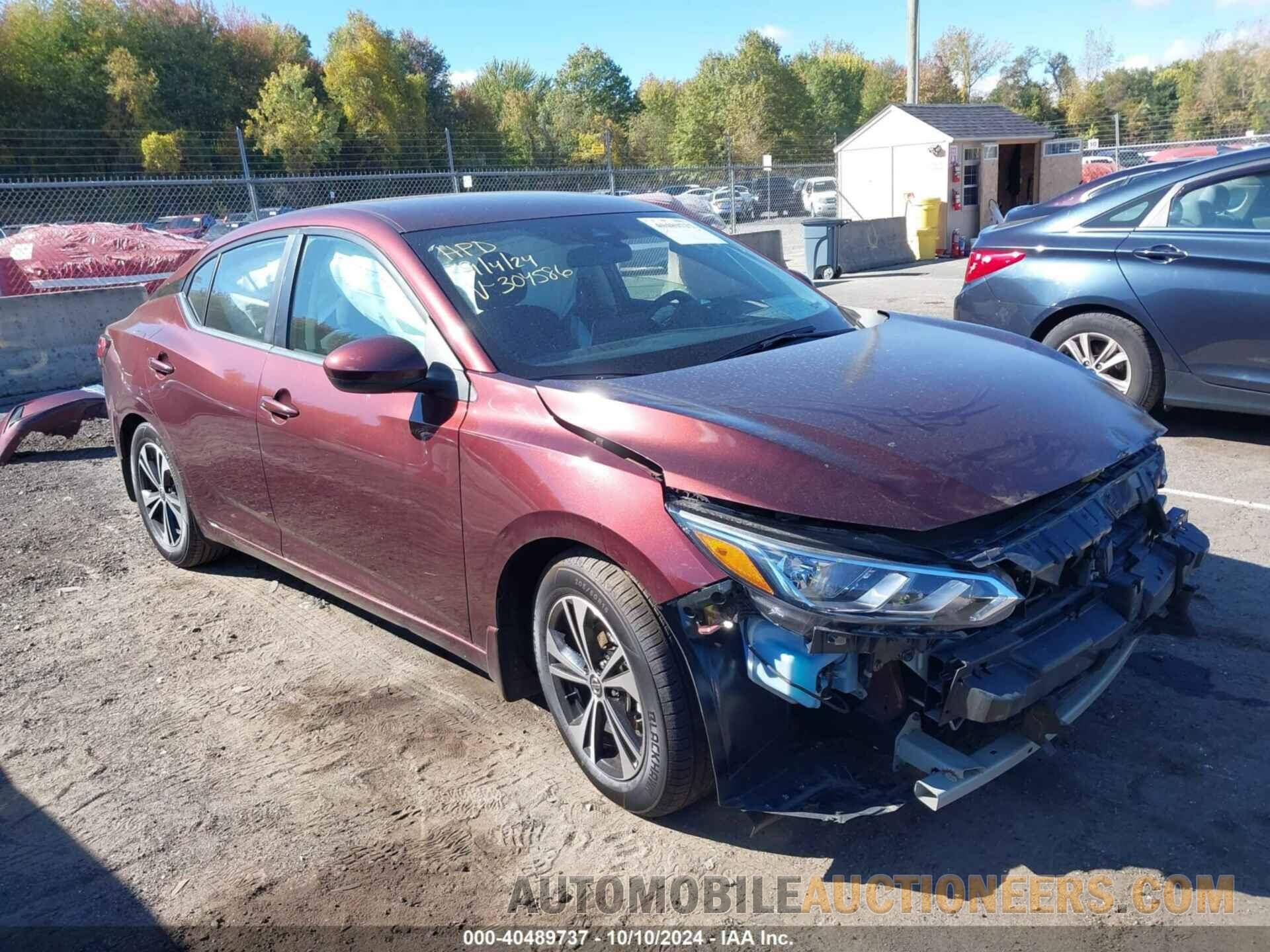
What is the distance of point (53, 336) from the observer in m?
10.3

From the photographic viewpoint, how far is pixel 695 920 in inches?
103

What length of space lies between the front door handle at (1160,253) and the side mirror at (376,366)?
474 cm

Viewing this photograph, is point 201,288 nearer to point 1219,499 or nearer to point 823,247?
point 1219,499

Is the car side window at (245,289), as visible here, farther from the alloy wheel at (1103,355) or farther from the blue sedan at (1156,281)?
the alloy wheel at (1103,355)

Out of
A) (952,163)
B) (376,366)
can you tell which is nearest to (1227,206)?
(376,366)

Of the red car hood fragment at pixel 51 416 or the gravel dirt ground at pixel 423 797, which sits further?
the red car hood fragment at pixel 51 416

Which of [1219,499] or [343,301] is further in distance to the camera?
[1219,499]

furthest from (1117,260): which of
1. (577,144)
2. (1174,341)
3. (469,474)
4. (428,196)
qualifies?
(577,144)

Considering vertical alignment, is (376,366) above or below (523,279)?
below

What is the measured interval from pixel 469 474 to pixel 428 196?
1.57m

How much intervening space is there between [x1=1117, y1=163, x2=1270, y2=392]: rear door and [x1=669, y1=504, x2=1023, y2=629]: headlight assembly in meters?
4.16

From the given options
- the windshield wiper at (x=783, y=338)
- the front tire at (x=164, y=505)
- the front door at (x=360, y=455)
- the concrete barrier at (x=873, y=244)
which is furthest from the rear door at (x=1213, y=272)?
the concrete barrier at (x=873, y=244)

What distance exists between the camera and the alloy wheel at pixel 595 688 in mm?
2844

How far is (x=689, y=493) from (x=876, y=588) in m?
0.52
